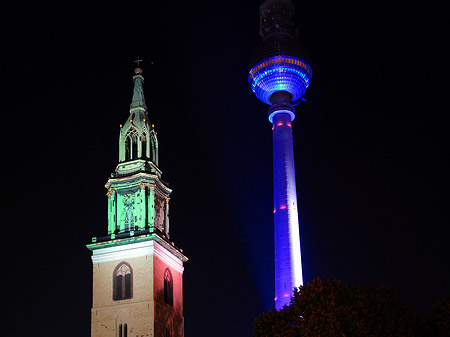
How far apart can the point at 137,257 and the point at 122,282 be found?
10.1 ft

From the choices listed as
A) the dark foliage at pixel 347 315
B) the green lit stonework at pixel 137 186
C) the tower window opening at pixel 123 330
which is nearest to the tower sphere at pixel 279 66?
the green lit stonework at pixel 137 186

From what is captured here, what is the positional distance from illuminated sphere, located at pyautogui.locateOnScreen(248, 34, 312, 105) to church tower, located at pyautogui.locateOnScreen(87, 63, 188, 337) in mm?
38517

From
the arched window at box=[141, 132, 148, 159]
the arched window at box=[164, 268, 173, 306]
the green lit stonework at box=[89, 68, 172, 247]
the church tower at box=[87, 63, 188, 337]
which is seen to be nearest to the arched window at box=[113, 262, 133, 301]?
the church tower at box=[87, 63, 188, 337]

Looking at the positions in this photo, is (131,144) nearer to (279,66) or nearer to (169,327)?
(169,327)

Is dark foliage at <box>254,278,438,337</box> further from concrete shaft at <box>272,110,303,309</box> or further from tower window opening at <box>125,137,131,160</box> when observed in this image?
concrete shaft at <box>272,110,303,309</box>

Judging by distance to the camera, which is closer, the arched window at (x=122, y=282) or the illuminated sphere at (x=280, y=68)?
the arched window at (x=122, y=282)

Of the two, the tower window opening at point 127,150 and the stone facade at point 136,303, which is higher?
the tower window opening at point 127,150

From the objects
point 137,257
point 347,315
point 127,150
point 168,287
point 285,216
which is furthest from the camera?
point 285,216

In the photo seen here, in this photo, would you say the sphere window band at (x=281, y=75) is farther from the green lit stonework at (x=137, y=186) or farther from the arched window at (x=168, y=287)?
the arched window at (x=168, y=287)

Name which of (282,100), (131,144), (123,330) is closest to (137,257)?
(123,330)

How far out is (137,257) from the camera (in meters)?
74.6

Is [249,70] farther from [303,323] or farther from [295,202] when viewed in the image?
[303,323]

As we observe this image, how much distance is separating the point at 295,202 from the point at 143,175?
3433 cm

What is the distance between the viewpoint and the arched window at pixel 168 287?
7662 centimetres
